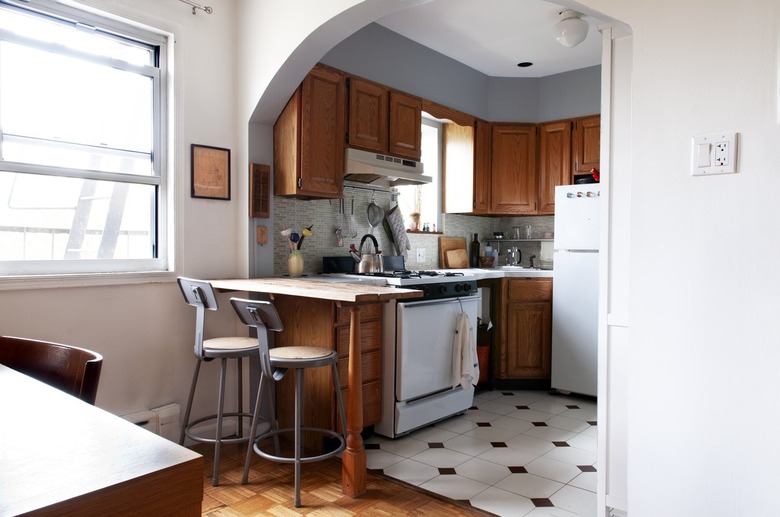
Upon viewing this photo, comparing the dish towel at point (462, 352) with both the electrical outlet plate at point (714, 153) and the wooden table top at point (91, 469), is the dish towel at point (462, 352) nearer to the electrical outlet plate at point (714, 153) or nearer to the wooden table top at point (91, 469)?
the electrical outlet plate at point (714, 153)

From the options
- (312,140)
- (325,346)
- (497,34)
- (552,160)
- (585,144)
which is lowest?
(325,346)

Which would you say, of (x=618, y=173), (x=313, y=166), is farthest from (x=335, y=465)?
(x=618, y=173)

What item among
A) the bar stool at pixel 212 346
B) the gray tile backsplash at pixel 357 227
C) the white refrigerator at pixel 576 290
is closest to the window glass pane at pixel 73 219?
the bar stool at pixel 212 346

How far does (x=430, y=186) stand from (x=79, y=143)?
9.37 feet

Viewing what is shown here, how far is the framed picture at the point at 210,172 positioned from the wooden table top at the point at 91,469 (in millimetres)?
2438

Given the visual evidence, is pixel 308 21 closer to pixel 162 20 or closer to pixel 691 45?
pixel 162 20

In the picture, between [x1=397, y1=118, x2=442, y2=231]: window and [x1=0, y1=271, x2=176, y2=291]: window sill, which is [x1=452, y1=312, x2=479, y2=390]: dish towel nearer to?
[x1=397, y1=118, x2=442, y2=231]: window

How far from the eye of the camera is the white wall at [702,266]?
149 centimetres

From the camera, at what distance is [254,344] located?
2.76m

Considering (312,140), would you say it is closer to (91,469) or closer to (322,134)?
(322,134)

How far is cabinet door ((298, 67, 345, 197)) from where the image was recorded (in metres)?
3.23

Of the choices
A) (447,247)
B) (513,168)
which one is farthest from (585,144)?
(447,247)

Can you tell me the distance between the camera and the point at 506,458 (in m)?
2.95

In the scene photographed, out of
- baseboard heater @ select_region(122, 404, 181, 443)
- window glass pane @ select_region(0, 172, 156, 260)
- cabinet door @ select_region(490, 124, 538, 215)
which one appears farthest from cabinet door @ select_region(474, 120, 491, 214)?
baseboard heater @ select_region(122, 404, 181, 443)
